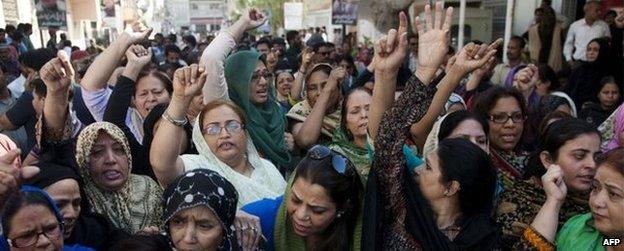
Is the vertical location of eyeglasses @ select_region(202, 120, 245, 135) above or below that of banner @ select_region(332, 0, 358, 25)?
below

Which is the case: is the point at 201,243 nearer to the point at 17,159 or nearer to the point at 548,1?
the point at 17,159

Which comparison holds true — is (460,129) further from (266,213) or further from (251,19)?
(251,19)

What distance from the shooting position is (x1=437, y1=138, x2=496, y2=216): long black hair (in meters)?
1.82

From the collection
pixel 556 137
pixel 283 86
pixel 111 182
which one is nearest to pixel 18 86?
pixel 283 86

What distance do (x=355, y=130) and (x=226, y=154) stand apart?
75 cm

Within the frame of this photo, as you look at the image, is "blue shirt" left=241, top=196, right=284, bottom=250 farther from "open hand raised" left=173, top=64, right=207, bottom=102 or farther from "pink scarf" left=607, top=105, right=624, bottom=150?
"pink scarf" left=607, top=105, right=624, bottom=150

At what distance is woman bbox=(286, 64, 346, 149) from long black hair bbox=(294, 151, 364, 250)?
1273 millimetres

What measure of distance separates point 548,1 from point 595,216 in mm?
5821

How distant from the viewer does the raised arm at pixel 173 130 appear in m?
2.00

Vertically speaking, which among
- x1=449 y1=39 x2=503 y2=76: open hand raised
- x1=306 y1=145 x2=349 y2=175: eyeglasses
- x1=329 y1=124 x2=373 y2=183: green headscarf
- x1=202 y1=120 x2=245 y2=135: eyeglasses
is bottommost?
x1=329 y1=124 x2=373 y2=183: green headscarf

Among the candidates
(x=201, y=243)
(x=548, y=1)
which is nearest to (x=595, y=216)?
(x=201, y=243)

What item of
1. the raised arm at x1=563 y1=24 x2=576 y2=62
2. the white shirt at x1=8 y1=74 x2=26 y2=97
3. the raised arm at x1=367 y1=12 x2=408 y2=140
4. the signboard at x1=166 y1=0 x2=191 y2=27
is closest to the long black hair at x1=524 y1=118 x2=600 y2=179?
the raised arm at x1=367 y1=12 x2=408 y2=140

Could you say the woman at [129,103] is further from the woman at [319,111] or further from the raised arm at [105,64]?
the woman at [319,111]

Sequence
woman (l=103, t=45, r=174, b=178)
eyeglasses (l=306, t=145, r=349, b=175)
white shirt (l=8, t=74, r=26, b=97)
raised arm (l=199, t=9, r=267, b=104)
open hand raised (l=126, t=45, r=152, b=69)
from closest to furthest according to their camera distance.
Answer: eyeglasses (l=306, t=145, r=349, b=175), woman (l=103, t=45, r=174, b=178), raised arm (l=199, t=9, r=267, b=104), open hand raised (l=126, t=45, r=152, b=69), white shirt (l=8, t=74, r=26, b=97)
